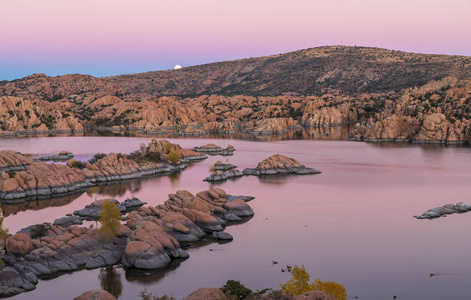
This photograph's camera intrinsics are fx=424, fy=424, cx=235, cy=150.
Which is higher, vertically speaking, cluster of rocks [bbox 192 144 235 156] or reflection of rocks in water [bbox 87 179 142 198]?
cluster of rocks [bbox 192 144 235 156]

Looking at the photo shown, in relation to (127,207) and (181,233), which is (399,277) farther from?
(127,207)

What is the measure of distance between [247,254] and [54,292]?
17.0 meters

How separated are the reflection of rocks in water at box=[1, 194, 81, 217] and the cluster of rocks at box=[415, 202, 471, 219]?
161ft

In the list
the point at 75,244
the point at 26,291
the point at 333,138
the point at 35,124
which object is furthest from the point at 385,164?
the point at 35,124

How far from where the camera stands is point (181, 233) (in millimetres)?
44156

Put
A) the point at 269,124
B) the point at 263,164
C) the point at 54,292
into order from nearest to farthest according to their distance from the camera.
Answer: the point at 54,292 < the point at 263,164 < the point at 269,124

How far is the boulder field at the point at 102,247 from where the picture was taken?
1399 inches

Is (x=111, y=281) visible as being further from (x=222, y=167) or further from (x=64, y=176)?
(x=222, y=167)

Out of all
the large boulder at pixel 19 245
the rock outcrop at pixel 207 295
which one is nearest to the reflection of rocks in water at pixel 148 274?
the large boulder at pixel 19 245

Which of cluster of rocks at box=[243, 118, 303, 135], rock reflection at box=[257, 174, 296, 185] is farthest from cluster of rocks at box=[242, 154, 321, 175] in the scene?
cluster of rocks at box=[243, 118, 303, 135]

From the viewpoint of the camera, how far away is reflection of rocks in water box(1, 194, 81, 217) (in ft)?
192

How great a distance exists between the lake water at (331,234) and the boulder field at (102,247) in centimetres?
127

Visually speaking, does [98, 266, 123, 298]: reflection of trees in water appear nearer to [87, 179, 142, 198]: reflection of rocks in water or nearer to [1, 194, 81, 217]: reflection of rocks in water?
[1, 194, 81, 217]: reflection of rocks in water

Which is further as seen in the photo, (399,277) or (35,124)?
(35,124)
